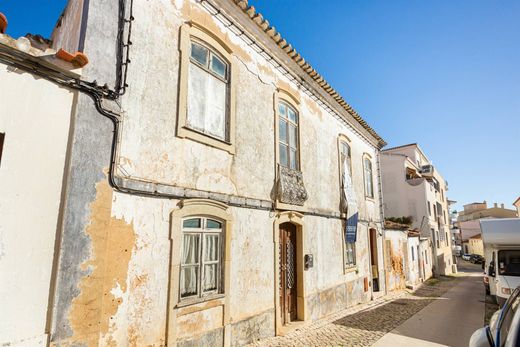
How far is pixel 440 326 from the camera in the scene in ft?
27.0

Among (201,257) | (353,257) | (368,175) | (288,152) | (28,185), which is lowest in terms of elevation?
(353,257)

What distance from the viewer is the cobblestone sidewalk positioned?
257 inches

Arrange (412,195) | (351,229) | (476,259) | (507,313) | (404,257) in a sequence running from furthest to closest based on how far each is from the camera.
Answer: (476,259), (412,195), (404,257), (351,229), (507,313)

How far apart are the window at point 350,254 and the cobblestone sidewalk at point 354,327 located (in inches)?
56.8

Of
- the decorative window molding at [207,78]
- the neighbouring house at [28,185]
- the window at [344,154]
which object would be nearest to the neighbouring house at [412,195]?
the window at [344,154]

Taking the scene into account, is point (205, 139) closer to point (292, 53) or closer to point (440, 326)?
point (292, 53)

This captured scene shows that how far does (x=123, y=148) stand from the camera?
171 inches

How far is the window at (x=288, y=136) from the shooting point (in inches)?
320

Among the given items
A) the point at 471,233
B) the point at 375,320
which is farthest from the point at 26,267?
the point at 471,233

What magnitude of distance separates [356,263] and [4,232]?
10463 millimetres

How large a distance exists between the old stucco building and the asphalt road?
2.16 meters

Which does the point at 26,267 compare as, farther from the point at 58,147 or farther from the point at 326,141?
the point at 326,141

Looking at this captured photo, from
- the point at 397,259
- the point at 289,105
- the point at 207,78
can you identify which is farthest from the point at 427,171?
the point at 207,78

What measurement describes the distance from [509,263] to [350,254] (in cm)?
497
